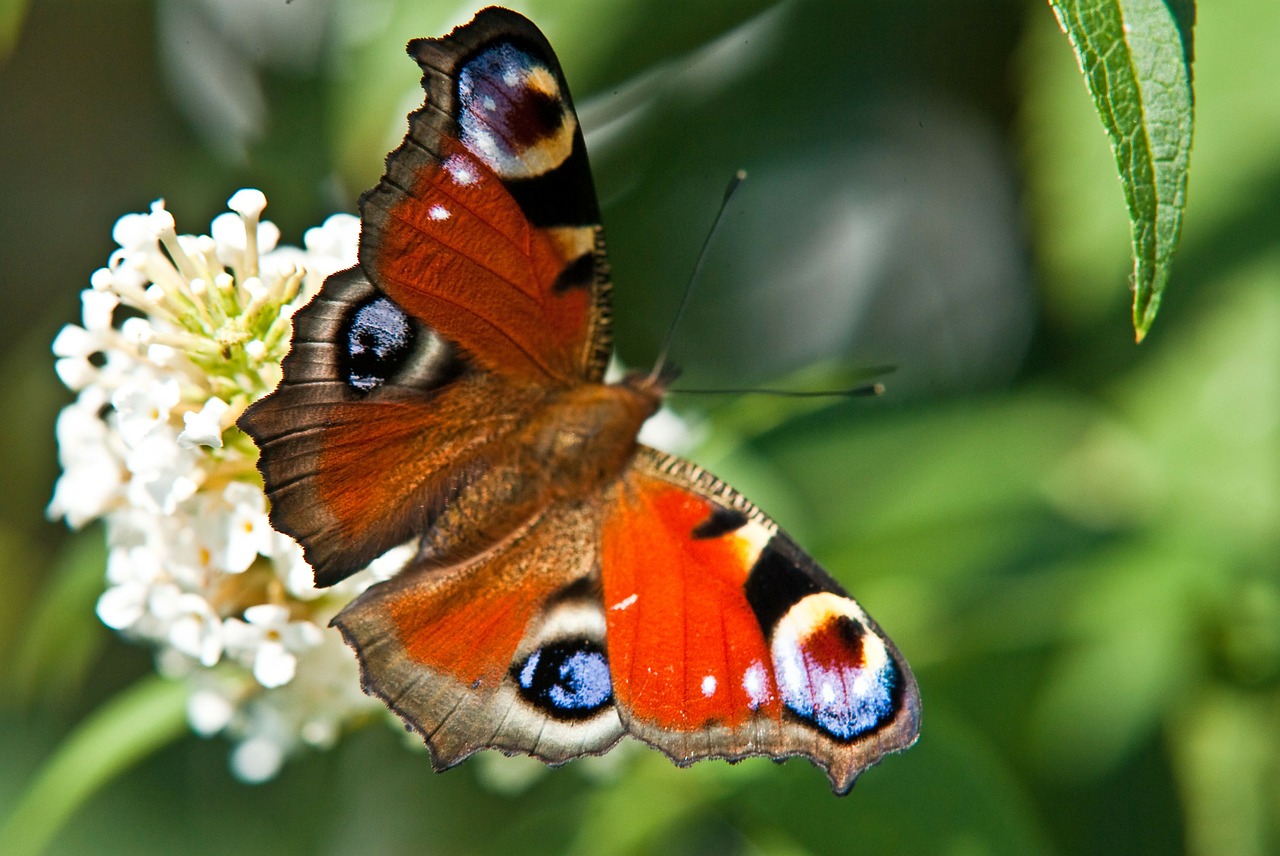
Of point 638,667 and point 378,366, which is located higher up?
point 378,366

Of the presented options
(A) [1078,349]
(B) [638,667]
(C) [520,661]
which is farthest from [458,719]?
(A) [1078,349]

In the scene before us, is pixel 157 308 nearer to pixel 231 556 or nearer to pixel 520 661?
pixel 231 556

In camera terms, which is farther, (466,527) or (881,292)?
(881,292)

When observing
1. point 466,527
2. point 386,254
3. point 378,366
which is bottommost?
point 466,527

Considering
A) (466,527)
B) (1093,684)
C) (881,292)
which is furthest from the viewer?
(881,292)

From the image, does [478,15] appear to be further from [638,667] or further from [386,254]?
[638,667]

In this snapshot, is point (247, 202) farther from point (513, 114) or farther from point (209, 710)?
point (209, 710)

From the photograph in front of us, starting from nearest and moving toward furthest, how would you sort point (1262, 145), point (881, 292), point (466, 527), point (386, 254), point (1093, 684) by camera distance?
1. point (386, 254)
2. point (466, 527)
3. point (1093, 684)
4. point (1262, 145)
5. point (881, 292)

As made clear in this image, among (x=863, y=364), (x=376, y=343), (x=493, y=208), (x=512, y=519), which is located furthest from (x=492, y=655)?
(x=863, y=364)
